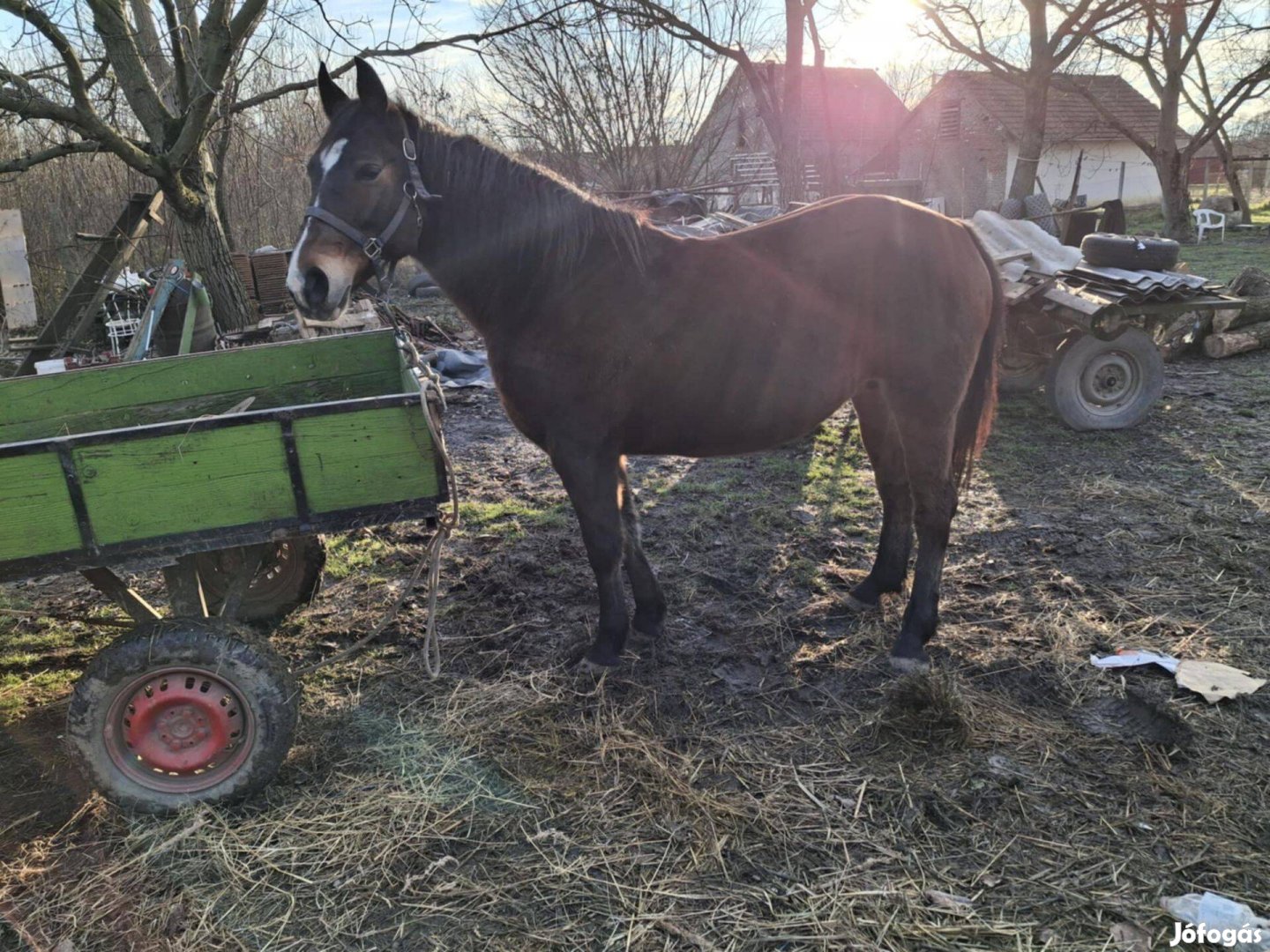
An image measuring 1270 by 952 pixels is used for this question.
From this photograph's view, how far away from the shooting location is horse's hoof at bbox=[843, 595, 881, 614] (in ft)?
12.4

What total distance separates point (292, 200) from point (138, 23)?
8500 mm

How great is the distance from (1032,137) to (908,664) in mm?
15764

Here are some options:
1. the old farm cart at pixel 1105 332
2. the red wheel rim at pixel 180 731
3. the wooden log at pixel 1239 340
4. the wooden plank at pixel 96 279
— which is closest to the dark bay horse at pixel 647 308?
the red wheel rim at pixel 180 731

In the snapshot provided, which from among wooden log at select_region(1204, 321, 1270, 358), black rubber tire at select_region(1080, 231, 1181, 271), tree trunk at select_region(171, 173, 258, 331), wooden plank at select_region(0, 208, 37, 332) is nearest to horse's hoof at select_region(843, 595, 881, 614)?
black rubber tire at select_region(1080, 231, 1181, 271)

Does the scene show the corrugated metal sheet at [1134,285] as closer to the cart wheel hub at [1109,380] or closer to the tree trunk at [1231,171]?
the cart wheel hub at [1109,380]

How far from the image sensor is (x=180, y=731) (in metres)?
2.51

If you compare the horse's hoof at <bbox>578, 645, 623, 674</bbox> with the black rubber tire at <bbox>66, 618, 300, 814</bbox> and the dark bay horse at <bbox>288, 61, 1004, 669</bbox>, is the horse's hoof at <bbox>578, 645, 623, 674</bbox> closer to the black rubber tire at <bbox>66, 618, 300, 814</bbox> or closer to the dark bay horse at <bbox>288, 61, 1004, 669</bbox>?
the dark bay horse at <bbox>288, 61, 1004, 669</bbox>

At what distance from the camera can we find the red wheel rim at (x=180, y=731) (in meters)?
2.45

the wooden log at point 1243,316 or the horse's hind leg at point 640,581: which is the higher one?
the wooden log at point 1243,316

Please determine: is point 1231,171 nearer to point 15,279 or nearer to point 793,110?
point 793,110

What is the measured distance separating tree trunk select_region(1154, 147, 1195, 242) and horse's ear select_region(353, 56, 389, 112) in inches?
944

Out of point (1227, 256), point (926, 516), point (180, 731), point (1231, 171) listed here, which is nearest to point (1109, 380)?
point (926, 516)

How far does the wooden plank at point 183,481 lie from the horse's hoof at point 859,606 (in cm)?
265

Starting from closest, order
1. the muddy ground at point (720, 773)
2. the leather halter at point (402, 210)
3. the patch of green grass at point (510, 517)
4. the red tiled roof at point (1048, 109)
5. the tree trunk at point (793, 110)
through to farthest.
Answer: the muddy ground at point (720, 773) → the leather halter at point (402, 210) → the patch of green grass at point (510, 517) → the tree trunk at point (793, 110) → the red tiled roof at point (1048, 109)
